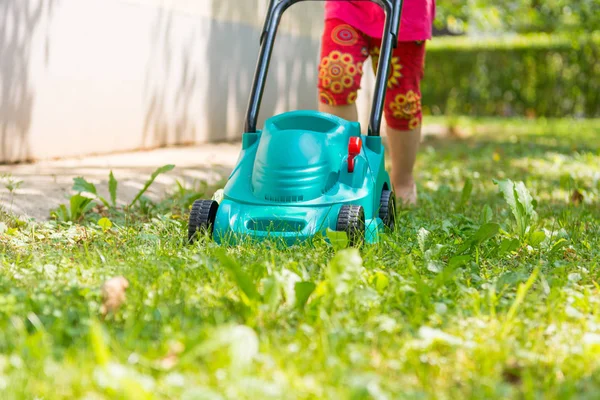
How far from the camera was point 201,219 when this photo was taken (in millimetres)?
2455

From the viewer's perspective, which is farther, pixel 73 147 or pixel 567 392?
pixel 73 147

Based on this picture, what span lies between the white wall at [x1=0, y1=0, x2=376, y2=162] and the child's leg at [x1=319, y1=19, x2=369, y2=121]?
2.02 metres

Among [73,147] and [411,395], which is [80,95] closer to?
[73,147]

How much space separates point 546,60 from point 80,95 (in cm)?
771

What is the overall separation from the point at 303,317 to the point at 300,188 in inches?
30.0

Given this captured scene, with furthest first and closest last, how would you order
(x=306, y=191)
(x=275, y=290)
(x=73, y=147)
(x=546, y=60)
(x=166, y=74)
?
(x=546, y=60) < (x=166, y=74) < (x=73, y=147) < (x=306, y=191) < (x=275, y=290)

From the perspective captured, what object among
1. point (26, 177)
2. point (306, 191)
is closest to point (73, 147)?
point (26, 177)

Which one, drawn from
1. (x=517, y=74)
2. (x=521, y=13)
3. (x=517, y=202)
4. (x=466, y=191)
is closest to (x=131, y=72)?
(x=466, y=191)

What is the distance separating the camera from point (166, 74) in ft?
19.0

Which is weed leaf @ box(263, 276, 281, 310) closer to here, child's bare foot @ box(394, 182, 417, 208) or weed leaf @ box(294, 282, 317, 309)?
weed leaf @ box(294, 282, 317, 309)

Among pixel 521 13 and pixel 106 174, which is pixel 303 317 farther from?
pixel 521 13

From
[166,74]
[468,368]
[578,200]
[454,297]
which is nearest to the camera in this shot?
[468,368]

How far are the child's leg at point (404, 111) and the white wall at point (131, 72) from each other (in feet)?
6.98

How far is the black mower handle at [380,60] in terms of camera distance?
2.74 m
